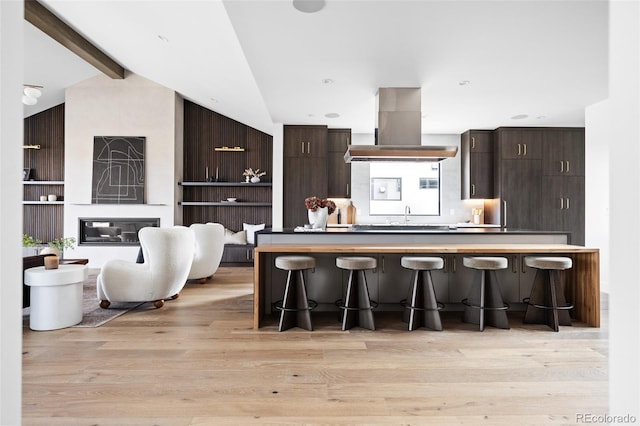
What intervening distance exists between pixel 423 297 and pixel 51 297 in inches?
126

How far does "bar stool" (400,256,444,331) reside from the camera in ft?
10.5

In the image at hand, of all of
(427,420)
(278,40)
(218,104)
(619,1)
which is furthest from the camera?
(218,104)

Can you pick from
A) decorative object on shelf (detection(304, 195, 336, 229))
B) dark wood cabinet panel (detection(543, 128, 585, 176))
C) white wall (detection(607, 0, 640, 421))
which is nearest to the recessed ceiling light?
decorative object on shelf (detection(304, 195, 336, 229))

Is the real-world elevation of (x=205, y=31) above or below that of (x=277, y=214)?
above

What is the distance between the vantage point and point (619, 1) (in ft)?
2.78

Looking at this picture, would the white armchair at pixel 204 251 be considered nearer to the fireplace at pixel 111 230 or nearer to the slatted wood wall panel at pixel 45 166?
the fireplace at pixel 111 230

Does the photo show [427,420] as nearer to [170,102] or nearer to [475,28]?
[475,28]

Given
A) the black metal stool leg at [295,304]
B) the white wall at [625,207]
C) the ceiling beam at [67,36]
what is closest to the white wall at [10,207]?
the white wall at [625,207]

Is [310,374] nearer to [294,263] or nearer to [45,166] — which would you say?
[294,263]

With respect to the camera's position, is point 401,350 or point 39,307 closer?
point 401,350

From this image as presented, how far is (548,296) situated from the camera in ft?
11.1

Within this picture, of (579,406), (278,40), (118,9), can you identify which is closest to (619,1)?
(579,406)

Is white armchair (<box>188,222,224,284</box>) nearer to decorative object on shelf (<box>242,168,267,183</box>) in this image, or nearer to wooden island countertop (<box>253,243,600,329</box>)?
wooden island countertop (<box>253,243,600,329</box>)

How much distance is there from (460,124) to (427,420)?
5.07 m
